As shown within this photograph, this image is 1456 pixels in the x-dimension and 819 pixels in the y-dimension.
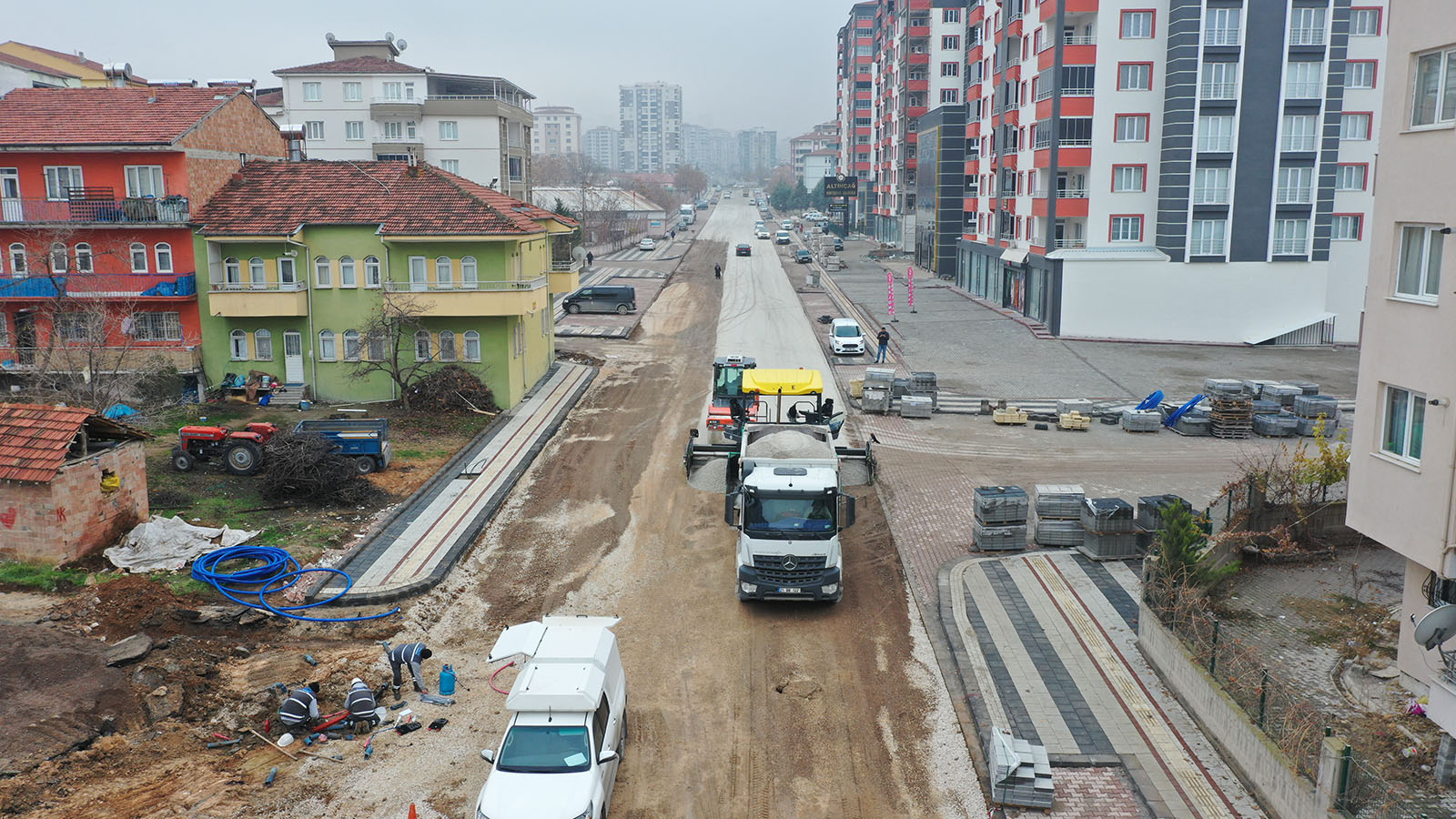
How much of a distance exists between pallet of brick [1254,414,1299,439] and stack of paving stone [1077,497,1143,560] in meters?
13.9

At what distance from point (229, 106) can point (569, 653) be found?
30802 millimetres

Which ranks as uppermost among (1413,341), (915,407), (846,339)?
(1413,341)

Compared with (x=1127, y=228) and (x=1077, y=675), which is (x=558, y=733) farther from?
(x=1127, y=228)

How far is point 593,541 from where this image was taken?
22.5 m

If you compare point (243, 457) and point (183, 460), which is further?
point (183, 460)

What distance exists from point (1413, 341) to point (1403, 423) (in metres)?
1.16

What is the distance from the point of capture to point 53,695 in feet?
47.6

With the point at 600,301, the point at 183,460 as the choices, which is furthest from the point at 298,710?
the point at 600,301

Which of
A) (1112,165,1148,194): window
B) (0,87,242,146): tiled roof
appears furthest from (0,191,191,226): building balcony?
(1112,165,1148,194): window

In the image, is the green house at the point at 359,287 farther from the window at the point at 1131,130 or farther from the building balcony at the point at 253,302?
the window at the point at 1131,130

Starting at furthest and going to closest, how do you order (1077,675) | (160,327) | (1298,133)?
(1298,133) → (160,327) → (1077,675)

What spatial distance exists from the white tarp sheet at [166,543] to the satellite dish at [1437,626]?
65.9ft

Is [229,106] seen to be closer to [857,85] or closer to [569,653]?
[569,653]

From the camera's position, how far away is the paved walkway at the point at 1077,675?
13.1 m
